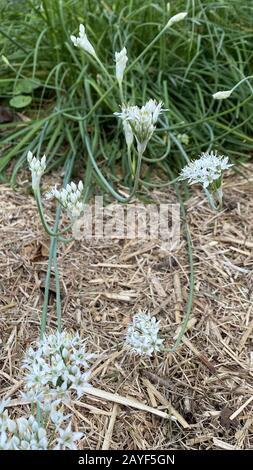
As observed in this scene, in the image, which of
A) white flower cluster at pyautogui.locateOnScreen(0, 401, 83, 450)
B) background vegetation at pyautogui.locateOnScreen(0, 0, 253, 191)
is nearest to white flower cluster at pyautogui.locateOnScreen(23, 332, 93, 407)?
white flower cluster at pyautogui.locateOnScreen(0, 401, 83, 450)

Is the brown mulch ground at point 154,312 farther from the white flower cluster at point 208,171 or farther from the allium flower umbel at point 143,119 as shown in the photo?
the allium flower umbel at point 143,119

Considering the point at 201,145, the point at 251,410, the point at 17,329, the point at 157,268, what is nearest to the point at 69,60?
the point at 201,145

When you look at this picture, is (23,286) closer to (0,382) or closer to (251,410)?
(0,382)

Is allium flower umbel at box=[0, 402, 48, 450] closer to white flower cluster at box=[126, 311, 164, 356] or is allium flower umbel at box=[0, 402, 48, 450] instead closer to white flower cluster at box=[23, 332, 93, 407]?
white flower cluster at box=[23, 332, 93, 407]

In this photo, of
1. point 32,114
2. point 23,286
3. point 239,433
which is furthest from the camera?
point 32,114

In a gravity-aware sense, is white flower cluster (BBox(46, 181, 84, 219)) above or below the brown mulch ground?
above

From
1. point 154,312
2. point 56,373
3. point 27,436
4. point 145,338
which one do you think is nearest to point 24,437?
point 27,436

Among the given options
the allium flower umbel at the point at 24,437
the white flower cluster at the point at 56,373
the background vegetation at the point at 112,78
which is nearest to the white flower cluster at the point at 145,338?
the white flower cluster at the point at 56,373

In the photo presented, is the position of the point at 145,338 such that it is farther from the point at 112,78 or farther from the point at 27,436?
the point at 112,78
